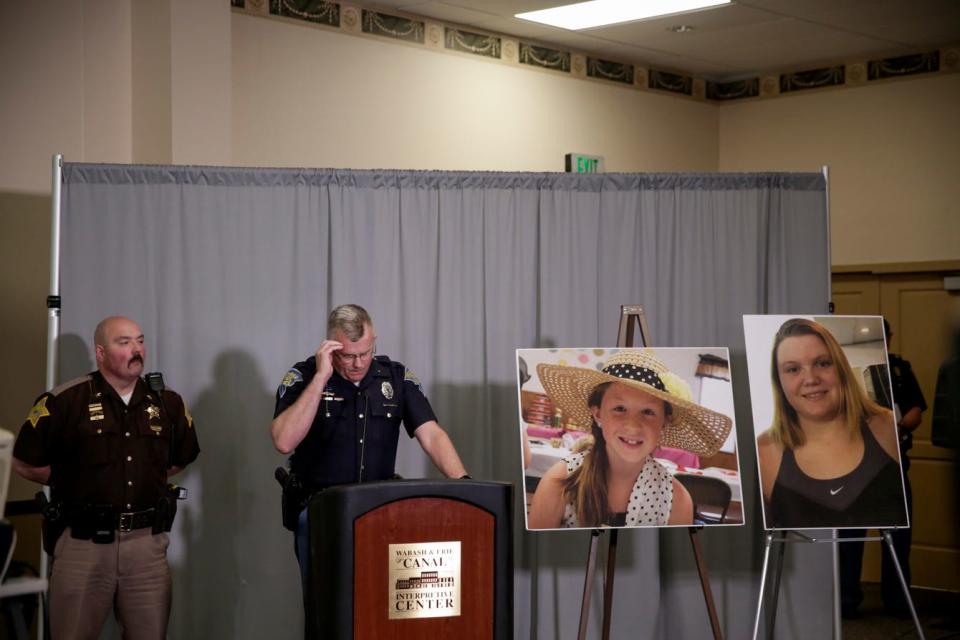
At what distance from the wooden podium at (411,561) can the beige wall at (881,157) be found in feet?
15.9

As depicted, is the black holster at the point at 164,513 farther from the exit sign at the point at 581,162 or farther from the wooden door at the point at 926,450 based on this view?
the wooden door at the point at 926,450

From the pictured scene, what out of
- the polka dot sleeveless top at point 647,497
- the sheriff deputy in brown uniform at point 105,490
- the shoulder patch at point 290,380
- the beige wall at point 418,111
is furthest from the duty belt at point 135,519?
the beige wall at point 418,111

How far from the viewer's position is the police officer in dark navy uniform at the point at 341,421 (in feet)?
12.1

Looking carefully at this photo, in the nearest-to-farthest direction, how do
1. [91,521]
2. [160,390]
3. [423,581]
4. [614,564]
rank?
[423,581] → [91,521] → [160,390] → [614,564]

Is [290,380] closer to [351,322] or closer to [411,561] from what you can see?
[351,322]

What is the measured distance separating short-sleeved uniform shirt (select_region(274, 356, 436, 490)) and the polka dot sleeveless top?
65cm

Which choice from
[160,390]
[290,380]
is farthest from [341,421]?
[160,390]

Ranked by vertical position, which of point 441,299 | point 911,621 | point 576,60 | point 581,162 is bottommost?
point 911,621

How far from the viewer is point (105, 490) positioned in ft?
12.2

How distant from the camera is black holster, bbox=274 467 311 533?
3.73 m

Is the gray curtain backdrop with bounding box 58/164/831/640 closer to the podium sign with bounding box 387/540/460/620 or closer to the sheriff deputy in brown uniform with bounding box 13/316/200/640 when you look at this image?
the sheriff deputy in brown uniform with bounding box 13/316/200/640

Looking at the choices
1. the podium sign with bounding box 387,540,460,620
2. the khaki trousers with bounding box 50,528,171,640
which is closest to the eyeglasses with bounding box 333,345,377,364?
the khaki trousers with bounding box 50,528,171,640

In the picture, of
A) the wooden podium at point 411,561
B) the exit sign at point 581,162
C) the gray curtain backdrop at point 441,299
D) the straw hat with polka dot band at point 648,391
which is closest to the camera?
the wooden podium at point 411,561

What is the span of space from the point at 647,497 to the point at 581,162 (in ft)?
10.9
